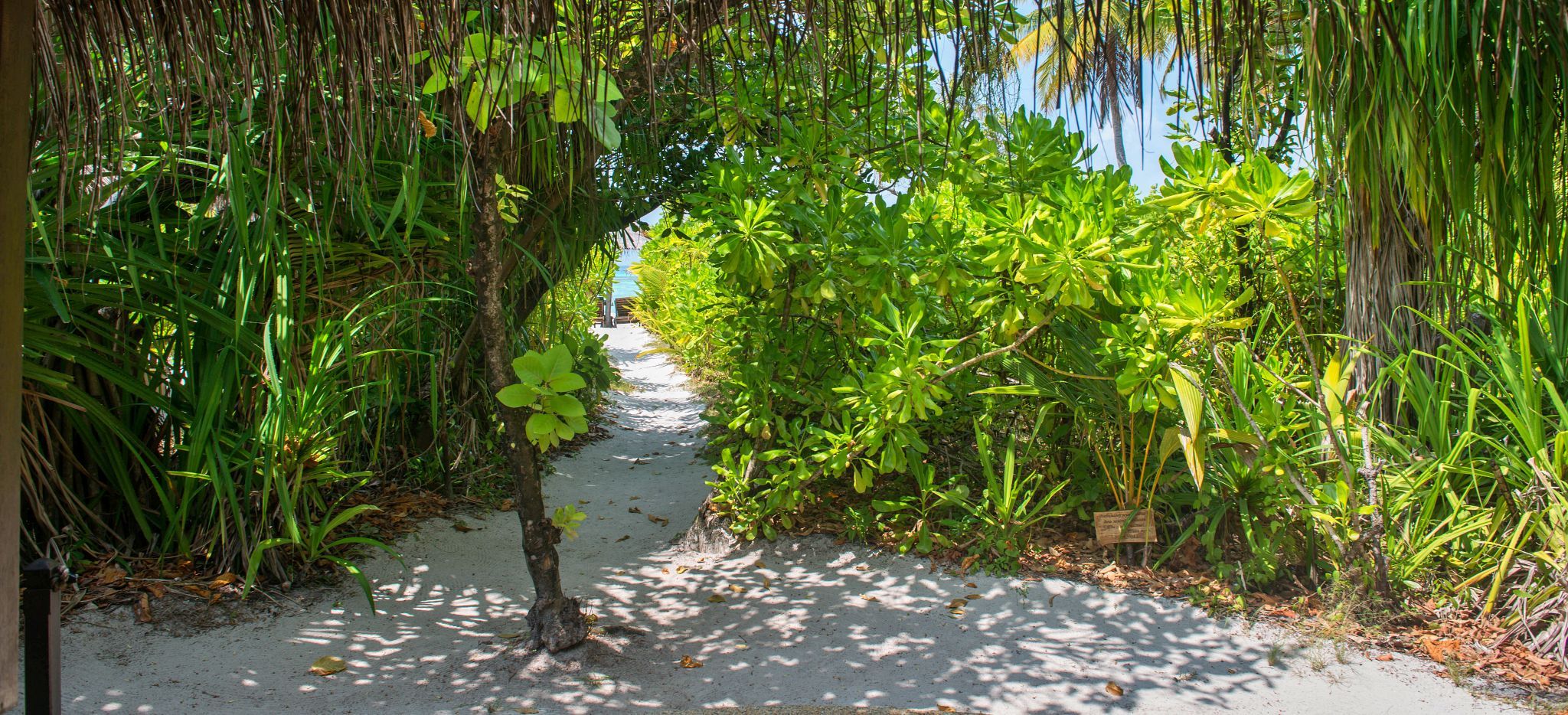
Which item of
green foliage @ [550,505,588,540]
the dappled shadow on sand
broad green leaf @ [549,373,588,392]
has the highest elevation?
broad green leaf @ [549,373,588,392]

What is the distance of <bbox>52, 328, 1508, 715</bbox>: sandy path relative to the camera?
2.80 metres

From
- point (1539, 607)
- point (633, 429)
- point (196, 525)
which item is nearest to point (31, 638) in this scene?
point (196, 525)

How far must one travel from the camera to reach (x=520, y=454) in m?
2.93

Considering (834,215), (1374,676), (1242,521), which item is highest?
(834,215)

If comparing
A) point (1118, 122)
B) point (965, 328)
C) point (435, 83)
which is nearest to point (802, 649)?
point (965, 328)

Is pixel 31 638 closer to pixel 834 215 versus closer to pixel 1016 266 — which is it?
pixel 834 215

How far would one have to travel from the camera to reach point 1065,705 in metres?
2.78

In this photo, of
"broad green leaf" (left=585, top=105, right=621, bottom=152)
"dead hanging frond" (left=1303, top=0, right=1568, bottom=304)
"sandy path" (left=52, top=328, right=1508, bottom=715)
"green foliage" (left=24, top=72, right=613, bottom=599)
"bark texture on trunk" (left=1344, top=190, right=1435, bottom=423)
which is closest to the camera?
"broad green leaf" (left=585, top=105, right=621, bottom=152)

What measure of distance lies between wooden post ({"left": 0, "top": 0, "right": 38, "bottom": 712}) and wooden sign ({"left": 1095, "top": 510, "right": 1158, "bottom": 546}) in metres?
3.27

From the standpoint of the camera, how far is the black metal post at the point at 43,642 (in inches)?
61.3

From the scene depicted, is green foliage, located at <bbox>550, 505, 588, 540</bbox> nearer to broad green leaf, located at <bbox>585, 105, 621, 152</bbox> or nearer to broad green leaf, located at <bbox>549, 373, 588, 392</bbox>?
broad green leaf, located at <bbox>549, 373, 588, 392</bbox>

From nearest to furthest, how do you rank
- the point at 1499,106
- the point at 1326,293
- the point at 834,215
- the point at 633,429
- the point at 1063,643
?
the point at 1499,106 < the point at 1063,643 < the point at 834,215 < the point at 1326,293 < the point at 633,429

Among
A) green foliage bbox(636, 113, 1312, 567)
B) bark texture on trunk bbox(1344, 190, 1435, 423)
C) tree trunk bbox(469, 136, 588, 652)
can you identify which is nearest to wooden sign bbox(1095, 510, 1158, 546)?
green foliage bbox(636, 113, 1312, 567)

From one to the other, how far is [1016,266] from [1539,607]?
A: 1.96m
